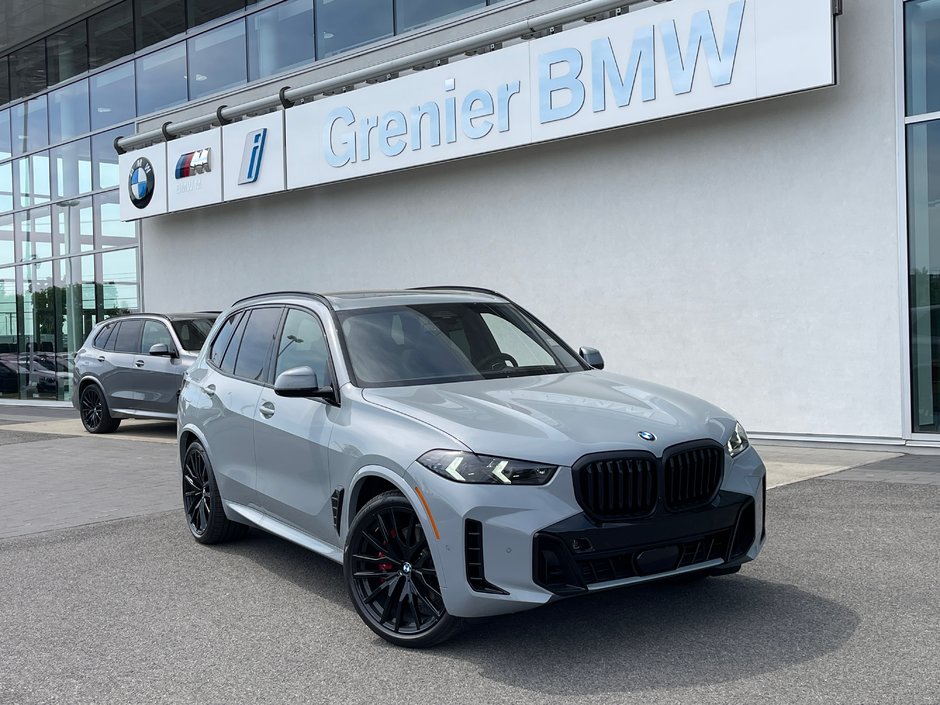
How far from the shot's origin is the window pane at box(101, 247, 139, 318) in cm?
2172

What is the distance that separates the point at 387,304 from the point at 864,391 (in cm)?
674

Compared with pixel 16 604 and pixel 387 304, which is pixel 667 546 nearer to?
pixel 387 304

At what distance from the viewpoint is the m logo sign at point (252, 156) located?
57.3 ft

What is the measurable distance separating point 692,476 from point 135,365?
1229 centimetres

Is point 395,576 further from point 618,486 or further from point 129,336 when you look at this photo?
point 129,336

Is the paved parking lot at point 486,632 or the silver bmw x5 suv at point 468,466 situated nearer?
the paved parking lot at point 486,632

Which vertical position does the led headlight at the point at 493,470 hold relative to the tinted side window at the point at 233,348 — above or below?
below

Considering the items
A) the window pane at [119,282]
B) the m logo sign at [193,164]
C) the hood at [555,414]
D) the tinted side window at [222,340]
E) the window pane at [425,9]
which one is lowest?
the hood at [555,414]

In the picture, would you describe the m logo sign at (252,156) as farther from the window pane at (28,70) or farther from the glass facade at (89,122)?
the window pane at (28,70)

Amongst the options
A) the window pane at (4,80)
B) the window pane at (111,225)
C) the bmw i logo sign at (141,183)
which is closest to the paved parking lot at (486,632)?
the bmw i logo sign at (141,183)

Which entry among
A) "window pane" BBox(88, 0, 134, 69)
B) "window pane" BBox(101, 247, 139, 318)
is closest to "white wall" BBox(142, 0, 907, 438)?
"window pane" BBox(101, 247, 139, 318)

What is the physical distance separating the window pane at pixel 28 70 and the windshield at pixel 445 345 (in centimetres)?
2239

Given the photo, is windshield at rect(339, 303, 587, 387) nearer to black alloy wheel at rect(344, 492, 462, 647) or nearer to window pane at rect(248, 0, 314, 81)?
black alloy wheel at rect(344, 492, 462, 647)

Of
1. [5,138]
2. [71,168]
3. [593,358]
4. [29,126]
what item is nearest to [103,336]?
[71,168]
